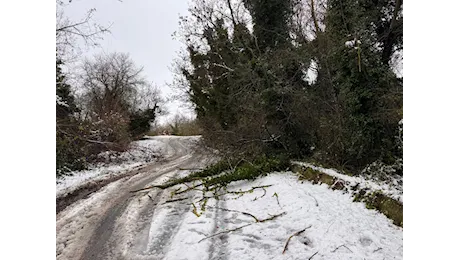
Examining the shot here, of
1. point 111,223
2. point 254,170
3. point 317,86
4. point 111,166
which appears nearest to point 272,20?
point 317,86

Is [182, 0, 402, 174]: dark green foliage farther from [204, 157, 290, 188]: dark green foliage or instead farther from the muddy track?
the muddy track

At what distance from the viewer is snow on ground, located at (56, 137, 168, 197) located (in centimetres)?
1071

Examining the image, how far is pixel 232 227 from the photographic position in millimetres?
5664

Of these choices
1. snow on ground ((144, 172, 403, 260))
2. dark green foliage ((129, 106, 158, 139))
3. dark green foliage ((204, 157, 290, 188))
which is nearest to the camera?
snow on ground ((144, 172, 403, 260))

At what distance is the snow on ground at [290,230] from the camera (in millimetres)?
4355

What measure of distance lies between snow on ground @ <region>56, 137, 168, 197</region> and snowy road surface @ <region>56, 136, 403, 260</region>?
3.28 m

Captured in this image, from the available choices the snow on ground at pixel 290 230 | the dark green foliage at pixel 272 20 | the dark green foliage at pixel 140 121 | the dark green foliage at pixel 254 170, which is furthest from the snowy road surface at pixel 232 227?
the dark green foliage at pixel 140 121

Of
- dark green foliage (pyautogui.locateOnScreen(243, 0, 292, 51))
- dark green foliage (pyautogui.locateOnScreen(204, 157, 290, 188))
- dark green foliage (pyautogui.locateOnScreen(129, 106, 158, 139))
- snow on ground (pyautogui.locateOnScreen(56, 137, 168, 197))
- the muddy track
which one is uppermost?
dark green foliage (pyautogui.locateOnScreen(243, 0, 292, 51))

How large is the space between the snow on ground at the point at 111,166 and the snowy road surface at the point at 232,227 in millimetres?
3281

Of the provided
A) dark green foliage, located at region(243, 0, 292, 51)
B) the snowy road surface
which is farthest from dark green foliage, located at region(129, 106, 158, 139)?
the snowy road surface
